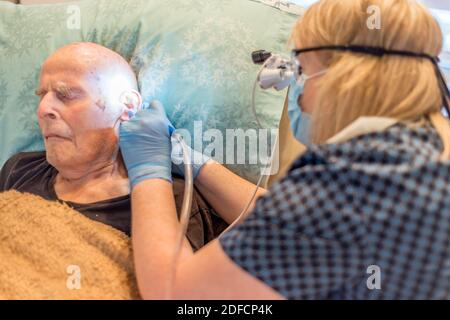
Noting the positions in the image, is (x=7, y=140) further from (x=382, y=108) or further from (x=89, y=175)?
(x=382, y=108)

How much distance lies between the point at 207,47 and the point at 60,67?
1.34 ft

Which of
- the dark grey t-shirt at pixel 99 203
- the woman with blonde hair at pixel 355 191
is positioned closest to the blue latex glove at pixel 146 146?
the dark grey t-shirt at pixel 99 203

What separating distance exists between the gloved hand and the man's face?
0.20 metres

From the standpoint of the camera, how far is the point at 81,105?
140 centimetres

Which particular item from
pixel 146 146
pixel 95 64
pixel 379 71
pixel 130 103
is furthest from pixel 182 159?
pixel 379 71

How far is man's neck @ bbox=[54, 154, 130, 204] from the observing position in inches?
56.2

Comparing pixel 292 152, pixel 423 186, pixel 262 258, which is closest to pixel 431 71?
pixel 423 186

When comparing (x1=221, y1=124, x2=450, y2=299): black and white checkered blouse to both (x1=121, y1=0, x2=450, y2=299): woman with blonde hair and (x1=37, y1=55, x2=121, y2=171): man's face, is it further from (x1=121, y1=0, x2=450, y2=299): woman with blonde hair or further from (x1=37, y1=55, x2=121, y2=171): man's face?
(x1=37, y1=55, x2=121, y2=171): man's face

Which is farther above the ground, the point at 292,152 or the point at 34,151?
the point at 292,152

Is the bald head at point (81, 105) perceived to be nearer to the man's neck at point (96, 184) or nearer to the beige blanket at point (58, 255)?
the man's neck at point (96, 184)

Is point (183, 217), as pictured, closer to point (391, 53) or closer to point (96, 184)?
point (96, 184)

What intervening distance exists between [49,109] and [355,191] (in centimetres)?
90

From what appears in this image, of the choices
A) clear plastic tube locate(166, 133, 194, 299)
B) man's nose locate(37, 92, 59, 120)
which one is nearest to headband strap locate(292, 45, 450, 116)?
clear plastic tube locate(166, 133, 194, 299)
